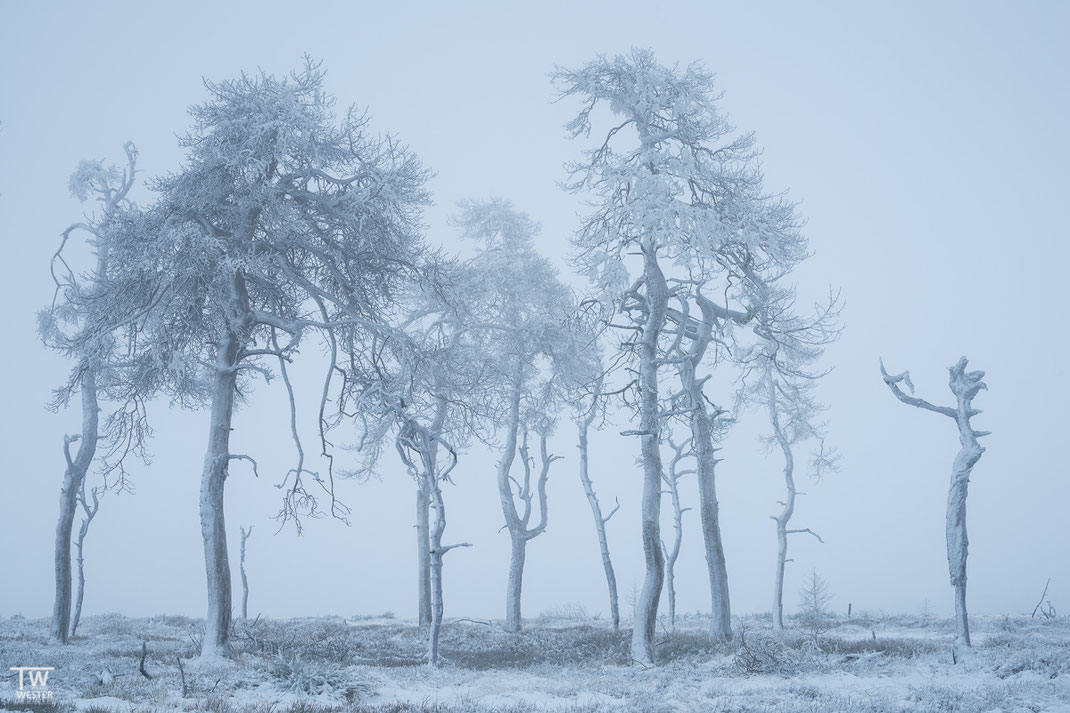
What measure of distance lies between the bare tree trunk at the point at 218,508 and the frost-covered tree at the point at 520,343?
27.1ft

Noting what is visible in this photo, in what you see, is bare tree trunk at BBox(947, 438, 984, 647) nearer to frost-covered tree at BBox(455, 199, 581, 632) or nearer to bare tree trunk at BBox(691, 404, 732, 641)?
bare tree trunk at BBox(691, 404, 732, 641)

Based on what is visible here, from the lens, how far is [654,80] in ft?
56.9

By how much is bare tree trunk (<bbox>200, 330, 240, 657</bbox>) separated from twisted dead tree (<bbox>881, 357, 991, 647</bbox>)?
1329cm

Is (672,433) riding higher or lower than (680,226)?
lower

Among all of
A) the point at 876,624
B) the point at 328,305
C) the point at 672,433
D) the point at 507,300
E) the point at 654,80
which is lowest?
the point at 876,624

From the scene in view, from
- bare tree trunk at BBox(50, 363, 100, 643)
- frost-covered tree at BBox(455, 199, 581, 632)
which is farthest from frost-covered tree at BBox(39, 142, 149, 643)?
frost-covered tree at BBox(455, 199, 581, 632)

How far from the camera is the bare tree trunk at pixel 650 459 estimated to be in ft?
51.0

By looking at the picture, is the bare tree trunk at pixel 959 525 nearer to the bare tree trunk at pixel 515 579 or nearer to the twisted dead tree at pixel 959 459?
the twisted dead tree at pixel 959 459

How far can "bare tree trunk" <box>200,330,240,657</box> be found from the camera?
15.2m

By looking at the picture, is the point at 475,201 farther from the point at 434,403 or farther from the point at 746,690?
the point at 746,690

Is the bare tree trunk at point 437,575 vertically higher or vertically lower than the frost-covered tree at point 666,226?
lower

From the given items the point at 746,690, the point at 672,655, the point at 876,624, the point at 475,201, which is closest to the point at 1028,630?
the point at 876,624

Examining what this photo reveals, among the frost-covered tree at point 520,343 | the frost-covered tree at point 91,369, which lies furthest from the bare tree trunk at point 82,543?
the frost-covered tree at point 520,343

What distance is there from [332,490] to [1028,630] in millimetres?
17176
